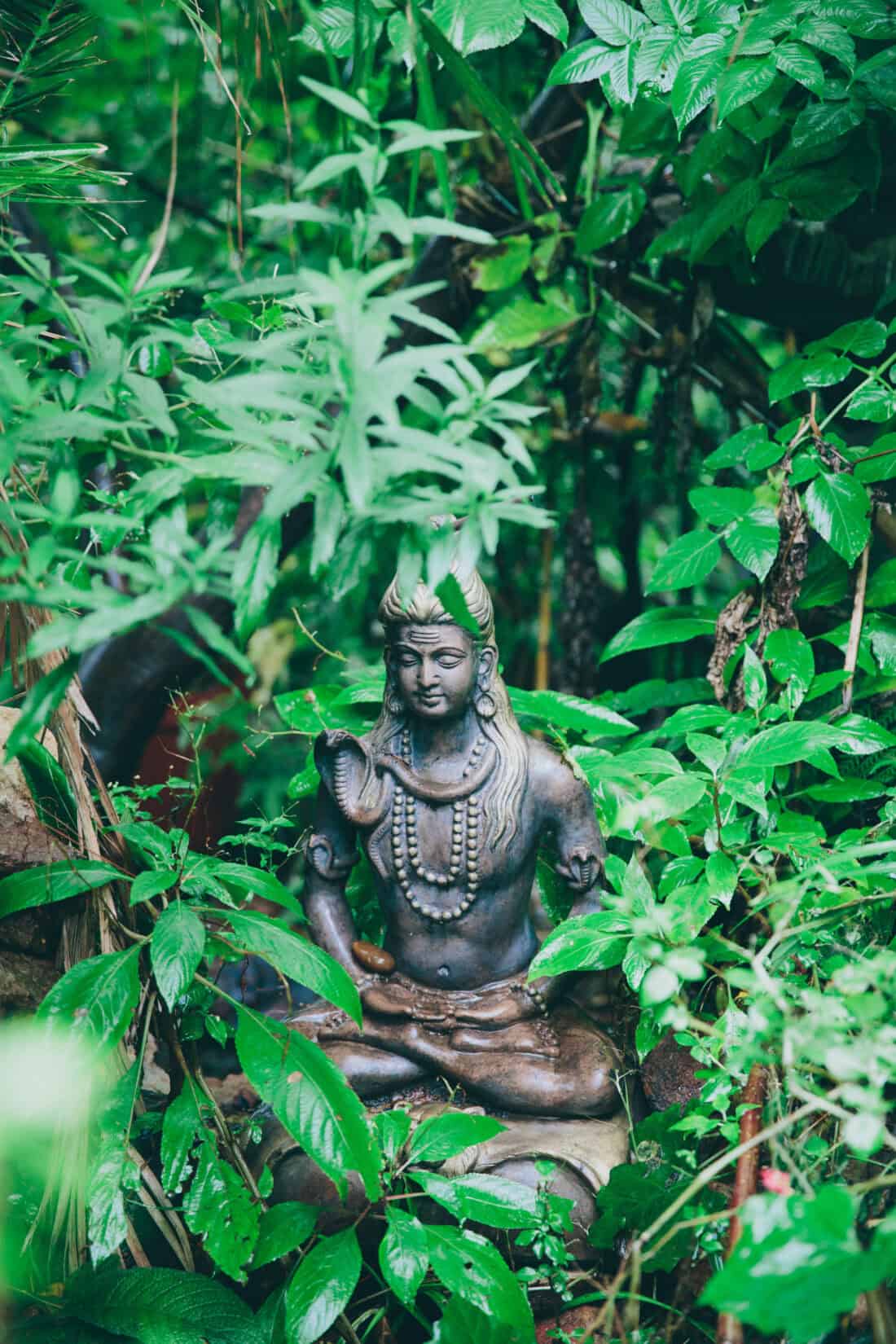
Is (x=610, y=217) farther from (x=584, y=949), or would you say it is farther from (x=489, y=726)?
(x=584, y=949)

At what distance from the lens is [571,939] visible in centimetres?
179

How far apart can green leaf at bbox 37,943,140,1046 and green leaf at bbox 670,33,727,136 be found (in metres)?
1.43

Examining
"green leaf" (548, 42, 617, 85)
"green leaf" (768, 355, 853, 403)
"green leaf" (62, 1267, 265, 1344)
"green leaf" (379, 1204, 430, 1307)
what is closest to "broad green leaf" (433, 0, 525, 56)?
"green leaf" (548, 42, 617, 85)

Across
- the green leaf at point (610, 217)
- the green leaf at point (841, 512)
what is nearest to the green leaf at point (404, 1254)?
the green leaf at point (841, 512)

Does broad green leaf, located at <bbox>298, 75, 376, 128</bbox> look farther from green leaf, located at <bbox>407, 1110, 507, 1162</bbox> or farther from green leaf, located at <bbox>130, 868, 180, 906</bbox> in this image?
green leaf, located at <bbox>407, 1110, 507, 1162</bbox>

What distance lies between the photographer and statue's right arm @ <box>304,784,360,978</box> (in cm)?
213

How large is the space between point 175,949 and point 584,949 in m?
0.61

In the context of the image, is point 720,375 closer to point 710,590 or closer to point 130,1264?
point 710,590

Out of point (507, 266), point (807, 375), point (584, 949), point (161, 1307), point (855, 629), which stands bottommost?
point (161, 1307)

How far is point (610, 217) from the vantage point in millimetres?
2566

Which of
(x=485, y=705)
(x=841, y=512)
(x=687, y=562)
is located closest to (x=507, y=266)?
(x=687, y=562)

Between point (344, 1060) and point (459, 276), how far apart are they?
5.94ft

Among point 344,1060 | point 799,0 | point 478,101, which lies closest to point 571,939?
point 344,1060

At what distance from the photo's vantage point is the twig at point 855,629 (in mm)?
2119
